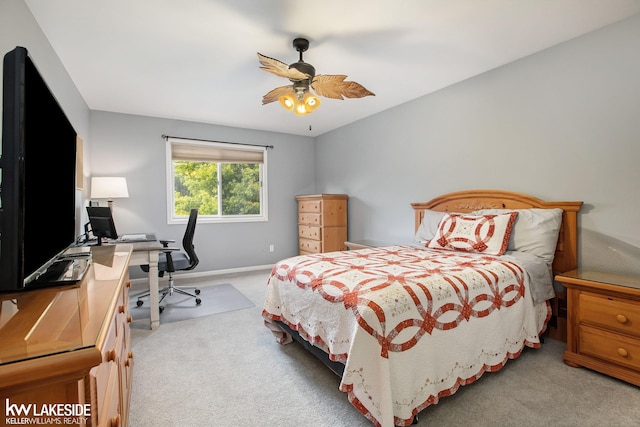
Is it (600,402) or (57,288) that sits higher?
(57,288)

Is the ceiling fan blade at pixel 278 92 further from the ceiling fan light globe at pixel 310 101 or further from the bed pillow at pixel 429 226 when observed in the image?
the bed pillow at pixel 429 226

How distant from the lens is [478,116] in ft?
10.3

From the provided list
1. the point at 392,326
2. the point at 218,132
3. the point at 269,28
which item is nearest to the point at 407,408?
the point at 392,326

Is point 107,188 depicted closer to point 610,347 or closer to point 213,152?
point 213,152

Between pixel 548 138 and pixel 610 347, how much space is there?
1.66 metres

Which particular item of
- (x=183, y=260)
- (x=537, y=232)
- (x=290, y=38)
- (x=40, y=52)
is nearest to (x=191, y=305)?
(x=183, y=260)

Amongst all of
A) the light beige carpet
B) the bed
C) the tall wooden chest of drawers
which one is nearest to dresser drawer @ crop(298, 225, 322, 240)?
the tall wooden chest of drawers

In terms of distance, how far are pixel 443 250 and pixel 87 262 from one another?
2.68 meters

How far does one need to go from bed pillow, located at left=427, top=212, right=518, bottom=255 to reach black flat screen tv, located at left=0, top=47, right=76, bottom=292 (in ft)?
9.15

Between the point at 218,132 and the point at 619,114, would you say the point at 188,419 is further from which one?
the point at 218,132

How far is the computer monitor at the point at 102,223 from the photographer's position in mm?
2604

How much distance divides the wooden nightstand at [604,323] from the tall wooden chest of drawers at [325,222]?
309 cm

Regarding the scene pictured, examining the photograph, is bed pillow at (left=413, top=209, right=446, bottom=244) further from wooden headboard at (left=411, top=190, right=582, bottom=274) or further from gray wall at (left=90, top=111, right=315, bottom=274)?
gray wall at (left=90, top=111, right=315, bottom=274)

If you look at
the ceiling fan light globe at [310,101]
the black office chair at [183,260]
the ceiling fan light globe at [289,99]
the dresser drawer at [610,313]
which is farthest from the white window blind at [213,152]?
the dresser drawer at [610,313]
